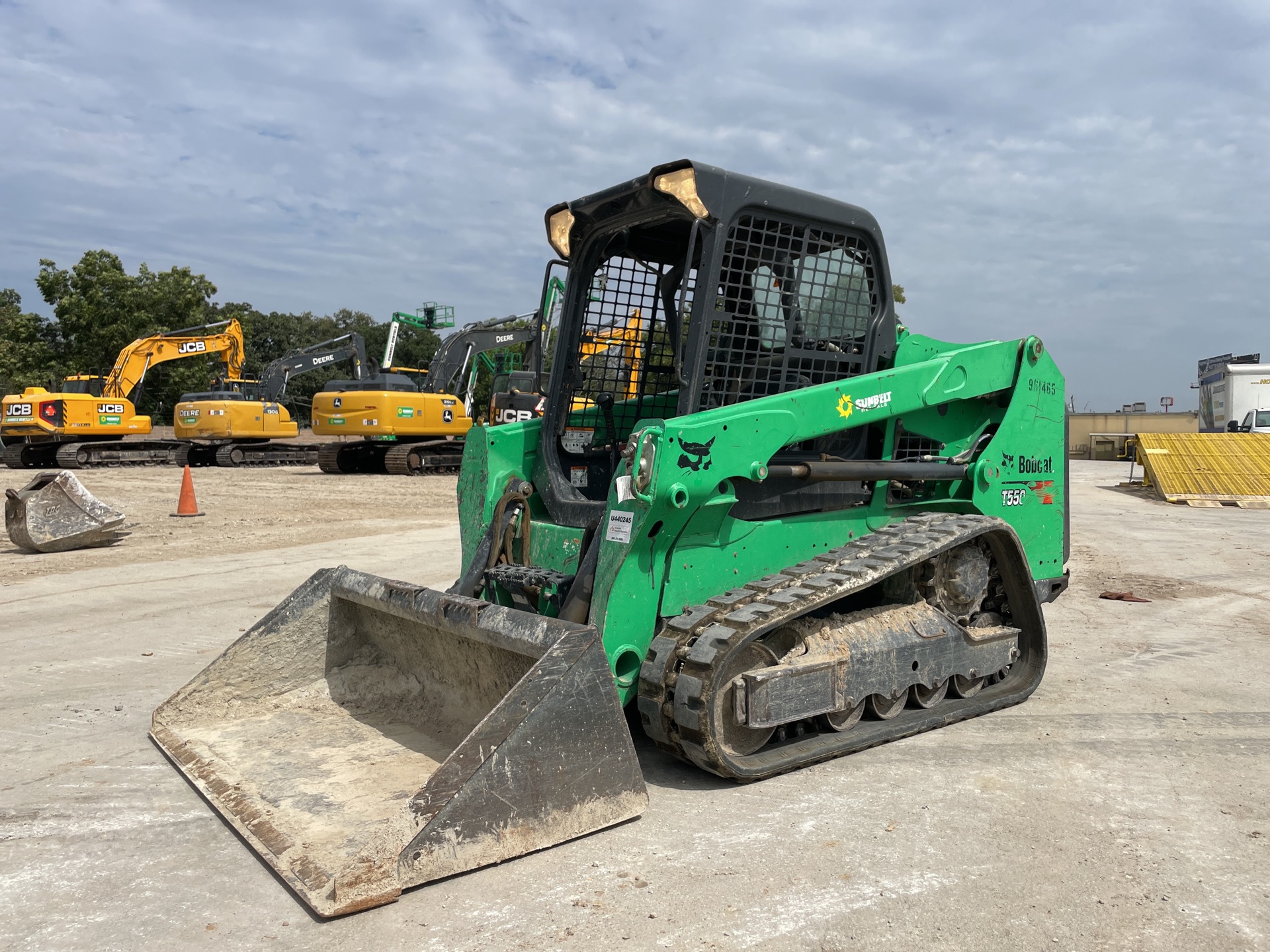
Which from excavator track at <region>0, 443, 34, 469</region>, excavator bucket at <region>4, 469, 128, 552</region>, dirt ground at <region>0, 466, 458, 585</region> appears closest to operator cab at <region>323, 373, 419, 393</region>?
dirt ground at <region>0, 466, 458, 585</region>

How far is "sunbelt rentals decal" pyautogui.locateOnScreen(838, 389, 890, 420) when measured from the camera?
4180 millimetres

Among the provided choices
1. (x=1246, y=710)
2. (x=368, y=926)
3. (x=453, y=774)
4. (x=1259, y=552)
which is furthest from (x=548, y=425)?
(x=1259, y=552)

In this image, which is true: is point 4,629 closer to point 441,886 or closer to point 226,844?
point 226,844

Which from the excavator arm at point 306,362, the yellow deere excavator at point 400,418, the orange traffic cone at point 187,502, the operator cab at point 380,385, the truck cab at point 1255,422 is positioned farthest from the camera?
the excavator arm at point 306,362

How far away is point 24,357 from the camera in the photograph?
3991 cm

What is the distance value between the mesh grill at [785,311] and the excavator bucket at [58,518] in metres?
8.77

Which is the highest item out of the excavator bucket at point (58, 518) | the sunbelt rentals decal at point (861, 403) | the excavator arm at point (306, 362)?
the excavator arm at point (306, 362)

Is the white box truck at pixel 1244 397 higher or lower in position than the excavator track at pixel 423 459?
higher

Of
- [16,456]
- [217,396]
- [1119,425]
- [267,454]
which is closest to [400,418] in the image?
[267,454]

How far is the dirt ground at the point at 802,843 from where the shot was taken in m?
2.60

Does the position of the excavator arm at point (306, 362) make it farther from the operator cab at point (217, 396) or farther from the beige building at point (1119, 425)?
the beige building at point (1119, 425)

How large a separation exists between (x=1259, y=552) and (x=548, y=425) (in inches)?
354

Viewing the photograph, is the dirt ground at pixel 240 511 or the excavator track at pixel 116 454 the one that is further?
the excavator track at pixel 116 454

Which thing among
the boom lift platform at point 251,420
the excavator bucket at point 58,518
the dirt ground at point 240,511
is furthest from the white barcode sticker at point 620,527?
the boom lift platform at point 251,420
